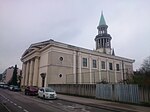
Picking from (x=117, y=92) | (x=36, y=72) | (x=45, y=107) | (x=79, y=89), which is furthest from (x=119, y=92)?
(x=36, y=72)

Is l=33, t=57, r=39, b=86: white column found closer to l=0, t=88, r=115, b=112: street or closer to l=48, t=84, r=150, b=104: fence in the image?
l=48, t=84, r=150, b=104: fence

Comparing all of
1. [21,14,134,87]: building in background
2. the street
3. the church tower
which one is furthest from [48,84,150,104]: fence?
the church tower

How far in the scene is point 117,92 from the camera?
20250 millimetres

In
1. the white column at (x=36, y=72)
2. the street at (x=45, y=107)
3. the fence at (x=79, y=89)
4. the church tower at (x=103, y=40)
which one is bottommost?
the street at (x=45, y=107)

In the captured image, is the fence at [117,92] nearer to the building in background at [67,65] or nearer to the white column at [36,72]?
the building in background at [67,65]

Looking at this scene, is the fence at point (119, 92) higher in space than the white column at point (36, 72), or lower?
lower

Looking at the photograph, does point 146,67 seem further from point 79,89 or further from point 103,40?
point 103,40

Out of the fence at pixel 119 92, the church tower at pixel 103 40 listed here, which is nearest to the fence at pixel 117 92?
the fence at pixel 119 92

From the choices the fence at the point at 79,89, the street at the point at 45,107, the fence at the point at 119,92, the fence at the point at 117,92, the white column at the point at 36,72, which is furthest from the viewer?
the white column at the point at 36,72

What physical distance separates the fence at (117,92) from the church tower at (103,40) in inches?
1832

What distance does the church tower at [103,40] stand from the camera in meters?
73.6

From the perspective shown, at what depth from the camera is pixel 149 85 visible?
16672mm

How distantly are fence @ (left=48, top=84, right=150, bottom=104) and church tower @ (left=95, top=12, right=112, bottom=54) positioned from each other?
46529mm

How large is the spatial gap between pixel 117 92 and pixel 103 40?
184 ft
